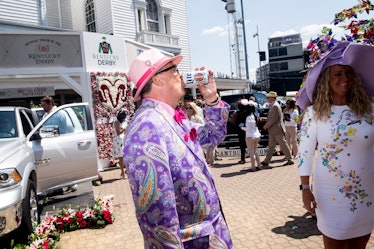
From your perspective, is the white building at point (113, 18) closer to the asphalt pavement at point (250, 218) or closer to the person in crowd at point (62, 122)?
the person in crowd at point (62, 122)

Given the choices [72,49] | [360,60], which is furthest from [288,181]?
[72,49]

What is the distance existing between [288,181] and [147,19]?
52.7 ft

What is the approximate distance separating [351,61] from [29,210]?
432 cm

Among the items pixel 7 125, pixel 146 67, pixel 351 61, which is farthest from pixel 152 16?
pixel 146 67

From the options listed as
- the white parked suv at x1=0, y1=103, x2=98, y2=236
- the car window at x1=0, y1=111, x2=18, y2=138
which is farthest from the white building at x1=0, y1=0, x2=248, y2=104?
the car window at x1=0, y1=111, x2=18, y2=138

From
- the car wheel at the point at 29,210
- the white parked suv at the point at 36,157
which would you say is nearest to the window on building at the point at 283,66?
the white parked suv at the point at 36,157

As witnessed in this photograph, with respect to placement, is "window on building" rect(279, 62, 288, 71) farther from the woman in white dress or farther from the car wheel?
the woman in white dress

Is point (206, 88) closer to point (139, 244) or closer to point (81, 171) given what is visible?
point (139, 244)

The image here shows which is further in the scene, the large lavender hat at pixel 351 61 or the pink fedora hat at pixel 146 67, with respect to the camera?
the large lavender hat at pixel 351 61

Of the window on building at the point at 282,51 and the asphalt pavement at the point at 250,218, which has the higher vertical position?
the window on building at the point at 282,51

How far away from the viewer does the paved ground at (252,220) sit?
13.4 feet

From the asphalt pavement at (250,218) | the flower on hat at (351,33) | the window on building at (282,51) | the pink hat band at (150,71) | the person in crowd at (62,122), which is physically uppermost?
the window on building at (282,51)

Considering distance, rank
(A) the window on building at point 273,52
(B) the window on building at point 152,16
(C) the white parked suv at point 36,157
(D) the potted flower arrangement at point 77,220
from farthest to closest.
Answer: (A) the window on building at point 273,52, (B) the window on building at point 152,16, (D) the potted flower arrangement at point 77,220, (C) the white parked suv at point 36,157

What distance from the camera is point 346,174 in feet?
7.95
